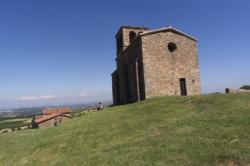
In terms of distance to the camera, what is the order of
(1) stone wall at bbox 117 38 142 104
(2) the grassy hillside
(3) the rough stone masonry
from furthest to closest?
(1) stone wall at bbox 117 38 142 104
(3) the rough stone masonry
(2) the grassy hillside

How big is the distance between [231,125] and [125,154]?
509 centimetres

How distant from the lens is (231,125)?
39.4 feet

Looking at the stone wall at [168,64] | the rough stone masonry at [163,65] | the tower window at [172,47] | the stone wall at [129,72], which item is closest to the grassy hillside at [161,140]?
the stone wall at [168,64]

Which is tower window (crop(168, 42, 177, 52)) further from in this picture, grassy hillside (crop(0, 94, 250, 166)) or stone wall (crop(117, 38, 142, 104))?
grassy hillside (crop(0, 94, 250, 166))

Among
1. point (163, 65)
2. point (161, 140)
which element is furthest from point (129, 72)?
point (161, 140)

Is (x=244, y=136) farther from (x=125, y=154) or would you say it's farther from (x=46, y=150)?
(x=46, y=150)

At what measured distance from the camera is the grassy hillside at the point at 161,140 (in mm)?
9273

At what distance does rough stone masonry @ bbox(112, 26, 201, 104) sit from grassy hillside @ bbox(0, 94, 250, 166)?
20.6ft

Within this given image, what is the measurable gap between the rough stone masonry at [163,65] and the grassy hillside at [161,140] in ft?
20.6

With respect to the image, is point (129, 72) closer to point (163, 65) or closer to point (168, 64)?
point (163, 65)

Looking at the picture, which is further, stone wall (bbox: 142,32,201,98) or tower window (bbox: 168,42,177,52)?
tower window (bbox: 168,42,177,52)

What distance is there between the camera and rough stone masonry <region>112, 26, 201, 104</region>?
2756 centimetres


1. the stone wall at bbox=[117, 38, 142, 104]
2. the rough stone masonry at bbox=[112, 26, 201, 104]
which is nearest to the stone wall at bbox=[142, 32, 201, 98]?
the rough stone masonry at bbox=[112, 26, 201, 104]

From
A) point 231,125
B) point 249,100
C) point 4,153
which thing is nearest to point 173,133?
point 231,125
